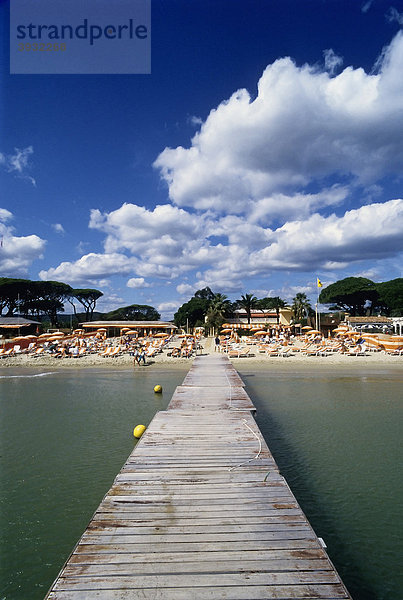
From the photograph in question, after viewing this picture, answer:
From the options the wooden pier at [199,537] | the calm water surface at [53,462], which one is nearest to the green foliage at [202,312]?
the calm water surface at [53,462]

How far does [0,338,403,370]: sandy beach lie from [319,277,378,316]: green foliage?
46757 mm

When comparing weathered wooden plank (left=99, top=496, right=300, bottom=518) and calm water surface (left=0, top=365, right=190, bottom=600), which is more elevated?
weathered wooden plank (left=99, top=496, right=300, bottom=518)

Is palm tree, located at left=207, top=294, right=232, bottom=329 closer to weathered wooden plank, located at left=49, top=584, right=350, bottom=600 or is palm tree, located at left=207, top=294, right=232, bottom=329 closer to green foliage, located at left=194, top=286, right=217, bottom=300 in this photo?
green foliage, located at left=194, top=286, right=217, bottom=300

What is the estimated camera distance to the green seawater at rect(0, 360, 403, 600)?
491cm

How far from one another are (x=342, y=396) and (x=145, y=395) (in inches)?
327

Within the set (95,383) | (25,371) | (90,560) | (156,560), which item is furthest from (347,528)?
(25,371)

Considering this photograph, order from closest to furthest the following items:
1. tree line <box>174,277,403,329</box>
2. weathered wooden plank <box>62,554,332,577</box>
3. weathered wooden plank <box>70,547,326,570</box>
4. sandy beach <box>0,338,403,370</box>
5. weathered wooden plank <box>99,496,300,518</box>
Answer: weathered wooden plank <box>62,554,332,577</box>
weathered wooden plank <box>70,547,326,570</box>
weathered wooden plank <box>99,496,300,518</box>
sandy beach <box>0,338,403,370</box>
tree line <box>174,277,403,329</box>

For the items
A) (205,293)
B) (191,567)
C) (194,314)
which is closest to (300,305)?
(194,314)

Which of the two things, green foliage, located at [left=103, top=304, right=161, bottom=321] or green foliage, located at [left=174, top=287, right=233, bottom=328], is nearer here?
green foliage, located at [left=174, top=287, right=233, bottom=328]

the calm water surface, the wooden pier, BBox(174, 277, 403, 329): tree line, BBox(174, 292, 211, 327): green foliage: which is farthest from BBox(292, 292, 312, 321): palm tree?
the wooden pier

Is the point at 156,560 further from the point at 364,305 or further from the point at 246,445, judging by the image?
the point at 364,305

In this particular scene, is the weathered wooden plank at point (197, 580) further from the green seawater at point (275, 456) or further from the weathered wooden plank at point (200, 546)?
the green seawater at point (275, 456)

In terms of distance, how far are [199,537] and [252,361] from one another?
22.1m

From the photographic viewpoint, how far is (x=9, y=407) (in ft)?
44.4
